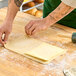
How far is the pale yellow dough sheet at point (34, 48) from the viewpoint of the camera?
1030 millimetres

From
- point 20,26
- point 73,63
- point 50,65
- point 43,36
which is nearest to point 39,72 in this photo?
point 50,65

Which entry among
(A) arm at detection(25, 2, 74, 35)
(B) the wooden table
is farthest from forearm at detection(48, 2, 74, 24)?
(B) the wooden table

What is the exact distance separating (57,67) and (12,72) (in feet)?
0.80

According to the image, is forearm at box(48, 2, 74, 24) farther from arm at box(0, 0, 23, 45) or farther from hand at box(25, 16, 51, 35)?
arm at box(0, 0, 23, 45)

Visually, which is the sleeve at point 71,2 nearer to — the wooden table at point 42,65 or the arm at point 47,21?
the arm at point 47,21

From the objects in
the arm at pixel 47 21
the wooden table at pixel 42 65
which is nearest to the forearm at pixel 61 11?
the arm at pixel 47 21

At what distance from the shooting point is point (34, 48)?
112cm

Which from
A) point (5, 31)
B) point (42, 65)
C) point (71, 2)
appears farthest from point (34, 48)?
point (71, 2)

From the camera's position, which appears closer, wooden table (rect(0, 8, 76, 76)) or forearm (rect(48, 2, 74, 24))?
wooden table (rect(0, 8, 76, 76))

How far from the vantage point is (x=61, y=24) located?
151cm

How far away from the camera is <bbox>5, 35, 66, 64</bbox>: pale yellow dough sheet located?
3.38 ft

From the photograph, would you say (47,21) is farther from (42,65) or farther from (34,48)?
(42,65)

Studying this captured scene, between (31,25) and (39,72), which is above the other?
(31,25)

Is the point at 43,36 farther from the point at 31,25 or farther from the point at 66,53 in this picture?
the point at 66,53
